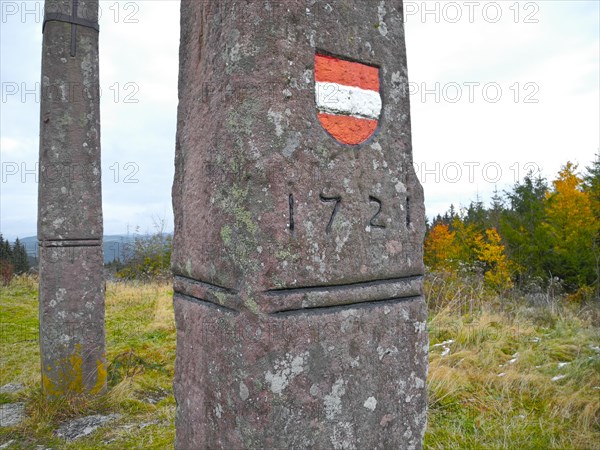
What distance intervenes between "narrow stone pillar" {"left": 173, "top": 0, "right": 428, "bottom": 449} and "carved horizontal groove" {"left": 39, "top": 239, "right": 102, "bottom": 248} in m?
2.76

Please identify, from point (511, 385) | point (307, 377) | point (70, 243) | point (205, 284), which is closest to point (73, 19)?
point (70, 243)

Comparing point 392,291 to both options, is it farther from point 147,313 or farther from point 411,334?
point 147,313

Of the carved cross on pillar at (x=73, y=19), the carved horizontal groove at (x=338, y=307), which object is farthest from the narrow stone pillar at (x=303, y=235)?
the carved cross on pillar at (x=73, y=19)

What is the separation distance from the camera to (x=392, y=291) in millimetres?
1716

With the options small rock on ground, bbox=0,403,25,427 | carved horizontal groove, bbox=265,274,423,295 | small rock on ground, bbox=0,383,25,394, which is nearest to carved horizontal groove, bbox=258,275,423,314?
carved horizontal groove, bbox=265,274,423,295

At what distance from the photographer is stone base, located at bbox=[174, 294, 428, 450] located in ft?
4.86

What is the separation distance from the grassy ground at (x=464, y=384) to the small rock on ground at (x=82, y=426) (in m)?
0.07

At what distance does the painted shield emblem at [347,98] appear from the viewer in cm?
161

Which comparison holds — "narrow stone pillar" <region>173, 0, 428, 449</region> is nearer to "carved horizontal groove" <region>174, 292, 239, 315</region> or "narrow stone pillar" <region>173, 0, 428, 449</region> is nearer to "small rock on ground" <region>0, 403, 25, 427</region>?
"carved horizontal groove" <region>174, 292, 239, 315</region>

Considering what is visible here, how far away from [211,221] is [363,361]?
0.74 metres

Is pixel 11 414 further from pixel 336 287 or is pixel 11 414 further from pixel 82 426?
pixel 336 287

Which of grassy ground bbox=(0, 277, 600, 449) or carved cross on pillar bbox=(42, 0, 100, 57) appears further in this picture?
carved cross on pillar bbox=(42, 0, 100, 57)

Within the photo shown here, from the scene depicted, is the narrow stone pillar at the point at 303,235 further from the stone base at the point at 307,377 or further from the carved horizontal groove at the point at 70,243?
the carved horizontal groove at the point at 70,243

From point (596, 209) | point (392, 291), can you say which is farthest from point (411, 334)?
point (596, 209)
